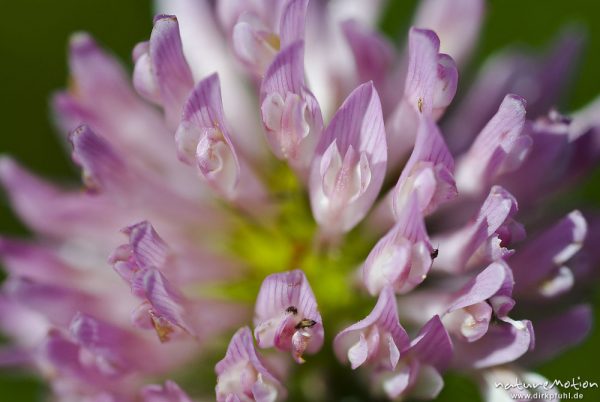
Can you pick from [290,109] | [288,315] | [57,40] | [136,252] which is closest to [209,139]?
[290,109]

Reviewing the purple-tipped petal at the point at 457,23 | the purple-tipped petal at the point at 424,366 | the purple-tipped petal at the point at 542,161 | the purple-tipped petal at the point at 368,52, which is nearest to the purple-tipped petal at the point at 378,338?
the purple-tipped petal at the point at 424,366

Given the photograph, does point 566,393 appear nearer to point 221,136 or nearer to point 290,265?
point 290,265

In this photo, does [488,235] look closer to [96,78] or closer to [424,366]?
[424,366]

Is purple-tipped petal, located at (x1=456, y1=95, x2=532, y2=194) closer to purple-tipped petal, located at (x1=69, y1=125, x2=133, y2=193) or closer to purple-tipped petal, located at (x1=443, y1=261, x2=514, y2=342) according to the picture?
purple-tipped petal, located at (x1=443, y1=261, x2=514, y2=342)

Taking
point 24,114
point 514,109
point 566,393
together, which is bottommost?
point 566,393

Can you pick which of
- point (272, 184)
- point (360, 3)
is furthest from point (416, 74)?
point (360, 3)

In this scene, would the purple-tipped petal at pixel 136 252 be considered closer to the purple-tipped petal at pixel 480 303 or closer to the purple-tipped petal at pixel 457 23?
the purple-tipped petal at pixel 480 303

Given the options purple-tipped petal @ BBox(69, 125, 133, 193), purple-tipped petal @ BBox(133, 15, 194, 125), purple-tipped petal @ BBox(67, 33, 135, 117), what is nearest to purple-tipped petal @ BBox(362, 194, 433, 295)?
purple-tipped petal @ BBox(133, 15, 194, 125)
